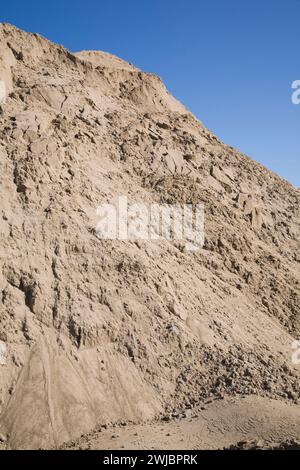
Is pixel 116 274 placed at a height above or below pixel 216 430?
above

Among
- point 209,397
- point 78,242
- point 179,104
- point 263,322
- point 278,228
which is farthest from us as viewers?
point 179,104

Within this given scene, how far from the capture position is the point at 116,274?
40.6ft

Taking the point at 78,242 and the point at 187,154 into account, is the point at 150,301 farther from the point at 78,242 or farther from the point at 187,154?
the point at 187,154

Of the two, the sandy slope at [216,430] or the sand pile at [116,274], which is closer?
the sandy slope at [216,430]

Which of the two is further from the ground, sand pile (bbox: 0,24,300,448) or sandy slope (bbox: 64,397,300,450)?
sand pile (bbox: 0,24,300,448)

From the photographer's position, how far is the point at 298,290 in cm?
1530

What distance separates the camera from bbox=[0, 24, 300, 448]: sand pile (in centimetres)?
1032

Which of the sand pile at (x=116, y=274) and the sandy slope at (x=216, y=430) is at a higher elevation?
the sand pile at (x=116, y=274)

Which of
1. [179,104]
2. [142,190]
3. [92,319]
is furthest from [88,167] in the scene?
[179,104]

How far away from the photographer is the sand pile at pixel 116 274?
10.3 m

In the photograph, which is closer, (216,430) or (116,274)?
(216,430)

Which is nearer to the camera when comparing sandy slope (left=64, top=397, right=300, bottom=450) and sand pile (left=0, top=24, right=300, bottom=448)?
sandy slope (left=64, top=397, right=300, bottom=450)

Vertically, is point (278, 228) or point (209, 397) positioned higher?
point (278, 228)

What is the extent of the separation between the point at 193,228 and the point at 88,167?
4523 millimetres
